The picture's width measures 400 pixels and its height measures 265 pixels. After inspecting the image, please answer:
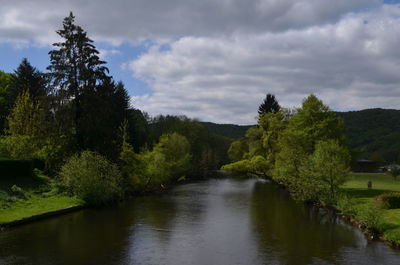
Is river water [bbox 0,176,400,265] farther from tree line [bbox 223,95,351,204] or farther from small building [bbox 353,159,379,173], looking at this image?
small building [bbox 353,159,379,173]

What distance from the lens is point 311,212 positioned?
130 ft

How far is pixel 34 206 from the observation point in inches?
1340

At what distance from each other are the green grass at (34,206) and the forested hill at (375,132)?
368ft

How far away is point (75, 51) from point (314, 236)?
109 ft

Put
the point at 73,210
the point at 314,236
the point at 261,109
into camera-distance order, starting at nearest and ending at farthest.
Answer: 1. the point at 314,236
2. the point at 73,210
3. the point at 261,109

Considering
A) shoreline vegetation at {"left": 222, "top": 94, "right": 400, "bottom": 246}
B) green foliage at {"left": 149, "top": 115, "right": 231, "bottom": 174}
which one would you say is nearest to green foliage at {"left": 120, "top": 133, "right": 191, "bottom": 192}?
shoreline vegetation at {"left": 222, "top": 94, "right": 400, "bottom": 246}

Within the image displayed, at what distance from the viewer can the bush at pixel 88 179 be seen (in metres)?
39.9

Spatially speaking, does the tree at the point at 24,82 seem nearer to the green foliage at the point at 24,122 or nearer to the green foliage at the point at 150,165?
the green foliage at the point at 24,122

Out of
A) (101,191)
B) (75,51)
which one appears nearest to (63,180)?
(101,191)

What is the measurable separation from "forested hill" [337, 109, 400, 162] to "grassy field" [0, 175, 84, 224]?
367 feet

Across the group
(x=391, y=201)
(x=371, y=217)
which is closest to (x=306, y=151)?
(x=391, y=201)

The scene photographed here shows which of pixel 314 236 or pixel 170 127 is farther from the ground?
pixel 170 127

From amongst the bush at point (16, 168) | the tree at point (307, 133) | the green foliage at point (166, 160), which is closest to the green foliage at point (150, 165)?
the green foliage at point (166, 160)

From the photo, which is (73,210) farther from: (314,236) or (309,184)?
(309,184)
